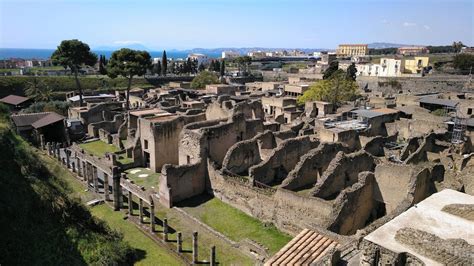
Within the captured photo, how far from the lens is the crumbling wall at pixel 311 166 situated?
2145 centimetres

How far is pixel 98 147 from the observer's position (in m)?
36.2

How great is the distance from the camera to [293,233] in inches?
731

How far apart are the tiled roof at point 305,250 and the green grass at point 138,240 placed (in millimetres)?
5161

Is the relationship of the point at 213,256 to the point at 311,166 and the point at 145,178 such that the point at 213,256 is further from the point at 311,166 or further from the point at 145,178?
the point at 145,178

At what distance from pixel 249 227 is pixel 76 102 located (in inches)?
1779

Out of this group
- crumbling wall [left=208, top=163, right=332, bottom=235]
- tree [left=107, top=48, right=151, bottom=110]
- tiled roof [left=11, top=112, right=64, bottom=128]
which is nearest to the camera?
crumbling wall [left=208, top=163, right=332, bottom=235]

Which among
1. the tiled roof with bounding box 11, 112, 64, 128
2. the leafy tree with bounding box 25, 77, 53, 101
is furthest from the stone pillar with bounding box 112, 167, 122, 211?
the leafy tree with bounding box 25, 77, 53, 101

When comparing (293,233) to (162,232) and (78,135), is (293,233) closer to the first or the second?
(162,232)

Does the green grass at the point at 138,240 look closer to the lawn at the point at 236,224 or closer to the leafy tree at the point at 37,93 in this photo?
the lawn at the point at 236,224

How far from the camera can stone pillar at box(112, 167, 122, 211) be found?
22.1 m

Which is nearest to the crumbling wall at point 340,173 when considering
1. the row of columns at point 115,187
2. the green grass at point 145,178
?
the row of columns at point 115,187

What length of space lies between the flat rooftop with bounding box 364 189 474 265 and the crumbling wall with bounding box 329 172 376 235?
4.29 metres

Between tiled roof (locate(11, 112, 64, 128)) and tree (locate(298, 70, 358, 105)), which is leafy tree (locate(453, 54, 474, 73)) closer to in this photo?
tree (locate(298, 70, 358, 105))

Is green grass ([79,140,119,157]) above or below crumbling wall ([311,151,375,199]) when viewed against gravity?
below
